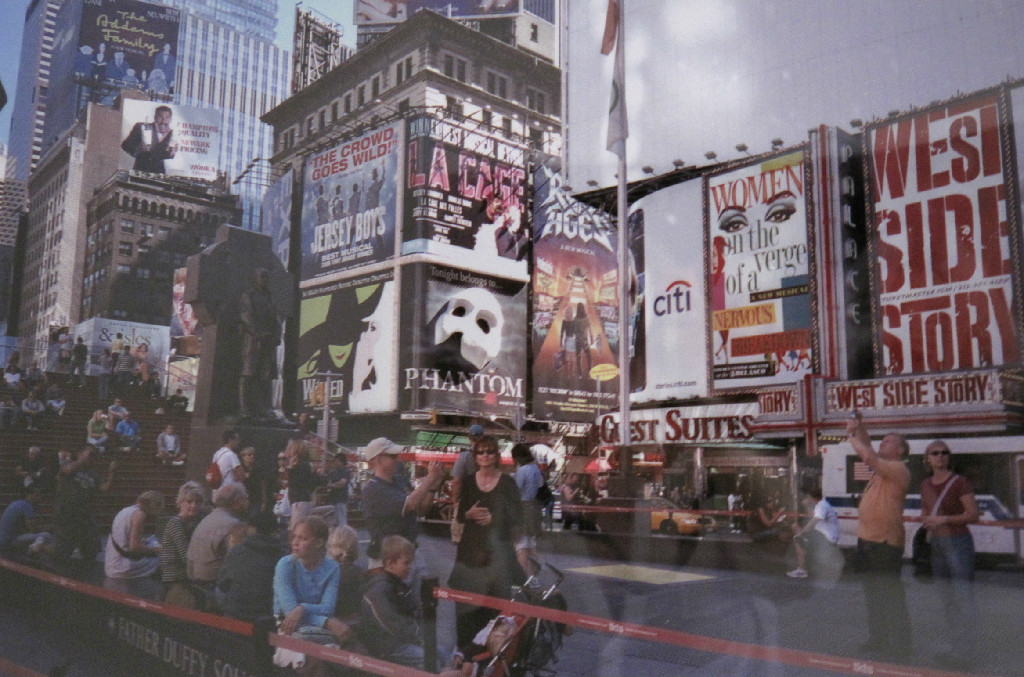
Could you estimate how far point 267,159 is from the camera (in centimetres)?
450

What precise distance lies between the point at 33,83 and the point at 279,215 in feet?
6.36

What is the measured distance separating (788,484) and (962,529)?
0.51 metres

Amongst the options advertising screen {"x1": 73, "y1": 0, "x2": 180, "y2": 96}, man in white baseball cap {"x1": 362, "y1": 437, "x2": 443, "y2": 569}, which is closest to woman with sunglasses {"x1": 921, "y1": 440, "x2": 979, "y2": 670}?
man in white baseball cap {"x1": 362, "y1": 437, "x2": 443, "y2": 569}

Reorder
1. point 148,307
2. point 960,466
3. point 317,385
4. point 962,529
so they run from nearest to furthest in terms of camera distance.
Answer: point 960,466
point 962,529
point 317,385
point 148,307

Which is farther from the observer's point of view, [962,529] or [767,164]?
[767,164]

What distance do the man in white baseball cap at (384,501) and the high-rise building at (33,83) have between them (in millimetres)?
3022

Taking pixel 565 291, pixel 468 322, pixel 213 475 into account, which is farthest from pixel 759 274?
pixel 565 291

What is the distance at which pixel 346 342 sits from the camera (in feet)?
14.1

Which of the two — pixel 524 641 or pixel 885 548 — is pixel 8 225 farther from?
pixel 885 548

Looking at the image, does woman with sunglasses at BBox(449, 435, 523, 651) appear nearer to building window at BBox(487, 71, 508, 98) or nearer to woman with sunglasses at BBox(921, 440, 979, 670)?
woman with sunglasses at BBox(921, 440, 979, 670)

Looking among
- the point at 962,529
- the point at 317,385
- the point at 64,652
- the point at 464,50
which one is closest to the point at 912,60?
the point at 962,529

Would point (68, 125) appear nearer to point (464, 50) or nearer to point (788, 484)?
point (464, 50)

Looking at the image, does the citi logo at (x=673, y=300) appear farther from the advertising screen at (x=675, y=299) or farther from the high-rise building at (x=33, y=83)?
the high-rise building at (x=33, y=83)

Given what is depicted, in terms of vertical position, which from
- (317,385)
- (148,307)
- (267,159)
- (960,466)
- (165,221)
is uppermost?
(267,159)
